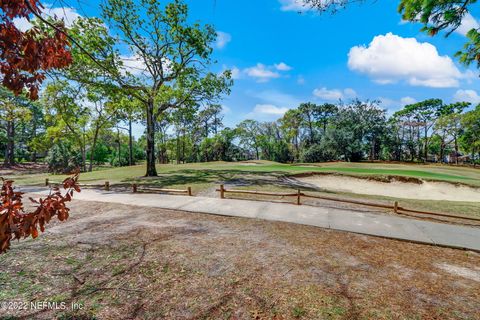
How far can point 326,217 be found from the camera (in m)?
8.32

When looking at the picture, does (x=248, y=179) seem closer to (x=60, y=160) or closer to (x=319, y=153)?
(x=60, y=160)

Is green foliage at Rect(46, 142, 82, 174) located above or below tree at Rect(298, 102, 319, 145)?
below

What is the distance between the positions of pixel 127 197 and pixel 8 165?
42526 millimetres

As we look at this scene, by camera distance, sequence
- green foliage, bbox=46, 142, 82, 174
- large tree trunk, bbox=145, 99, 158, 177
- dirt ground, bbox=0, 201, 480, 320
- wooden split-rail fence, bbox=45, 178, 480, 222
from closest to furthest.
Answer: dirt ground, bbox=0, 201, 480, 320, wooden split-rail fence, bbox=45, 178, 480, 222, large tree trunk, bbox=145, 99, 158, 177, green foliage, bbox=46, 142, 82, 174

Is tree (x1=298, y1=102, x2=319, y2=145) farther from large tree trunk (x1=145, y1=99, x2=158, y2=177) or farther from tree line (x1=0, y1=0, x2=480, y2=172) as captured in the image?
large tree trunk (x1=145, y1=99, x2=158, y2=177)

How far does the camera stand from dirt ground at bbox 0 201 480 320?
3.35 m

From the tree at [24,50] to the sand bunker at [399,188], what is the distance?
16991mm

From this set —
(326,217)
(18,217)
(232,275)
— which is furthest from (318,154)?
(18,217)

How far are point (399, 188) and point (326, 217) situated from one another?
45.2ft

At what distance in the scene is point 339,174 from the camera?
68.9 ft

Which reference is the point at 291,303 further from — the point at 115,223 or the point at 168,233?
the point at 115,223

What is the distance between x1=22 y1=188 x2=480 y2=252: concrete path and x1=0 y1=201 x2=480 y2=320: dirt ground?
29.2 inches

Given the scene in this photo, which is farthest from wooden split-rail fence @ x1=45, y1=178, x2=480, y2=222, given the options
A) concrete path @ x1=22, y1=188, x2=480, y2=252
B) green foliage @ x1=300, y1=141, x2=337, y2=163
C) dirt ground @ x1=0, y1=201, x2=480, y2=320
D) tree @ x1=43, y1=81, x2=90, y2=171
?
green foliage @ x1=300, y1=141, x2=337, y2=163

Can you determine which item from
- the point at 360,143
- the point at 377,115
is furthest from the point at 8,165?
the point at 377,115
